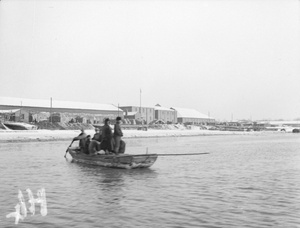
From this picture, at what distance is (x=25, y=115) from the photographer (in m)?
80.1

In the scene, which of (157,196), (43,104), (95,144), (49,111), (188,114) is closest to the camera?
(157,196)

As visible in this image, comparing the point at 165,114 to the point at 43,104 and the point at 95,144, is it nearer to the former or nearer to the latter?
the point at 43,104

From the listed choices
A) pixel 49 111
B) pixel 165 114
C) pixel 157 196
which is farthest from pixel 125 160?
pixel 165 114

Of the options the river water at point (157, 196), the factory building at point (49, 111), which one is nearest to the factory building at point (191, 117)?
the factory building at point (49, 111)

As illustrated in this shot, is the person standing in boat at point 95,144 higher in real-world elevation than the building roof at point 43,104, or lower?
lower

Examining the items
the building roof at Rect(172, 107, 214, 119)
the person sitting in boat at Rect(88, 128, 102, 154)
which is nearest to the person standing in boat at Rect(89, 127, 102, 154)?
the person sitting in boat at Rect(88, 128, 102, 154)

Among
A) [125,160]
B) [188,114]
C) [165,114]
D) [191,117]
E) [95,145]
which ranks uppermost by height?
[188,114]

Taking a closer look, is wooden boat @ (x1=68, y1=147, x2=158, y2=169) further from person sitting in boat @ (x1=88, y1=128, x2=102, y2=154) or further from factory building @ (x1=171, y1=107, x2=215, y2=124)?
factory building @ (x1=171, y1=107, x2=215, y2=124)

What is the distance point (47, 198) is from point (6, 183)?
325 centimetres

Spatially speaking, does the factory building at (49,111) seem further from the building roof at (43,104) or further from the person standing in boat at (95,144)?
the person standing in boat at (95,144)

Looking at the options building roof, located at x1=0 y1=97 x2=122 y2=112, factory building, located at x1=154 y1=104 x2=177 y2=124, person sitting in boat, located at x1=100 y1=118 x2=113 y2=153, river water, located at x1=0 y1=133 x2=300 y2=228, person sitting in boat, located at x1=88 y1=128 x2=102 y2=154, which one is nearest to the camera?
river water, located at x1=0 y1=133 x2=300 y2=228

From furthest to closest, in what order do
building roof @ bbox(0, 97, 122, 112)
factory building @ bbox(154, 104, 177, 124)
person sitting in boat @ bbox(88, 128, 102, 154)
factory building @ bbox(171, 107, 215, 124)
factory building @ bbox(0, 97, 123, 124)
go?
1. factory building @ bbox(171, 107, 215, 124)
2. factory building @ bbox(154, 104, 177, 124)
3. building roof @ bbox(0, 97, 122, 112)
4. factory building @ bbox(0, 97, 123, 124)
5. person sitting in boat @ bbox(88, 128, 102, 154)

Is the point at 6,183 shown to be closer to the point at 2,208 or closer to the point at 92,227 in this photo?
the point at 2,208

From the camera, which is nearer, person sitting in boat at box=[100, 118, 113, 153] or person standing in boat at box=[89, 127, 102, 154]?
person sitting in boat at box=[100, 118, 113, 153]
